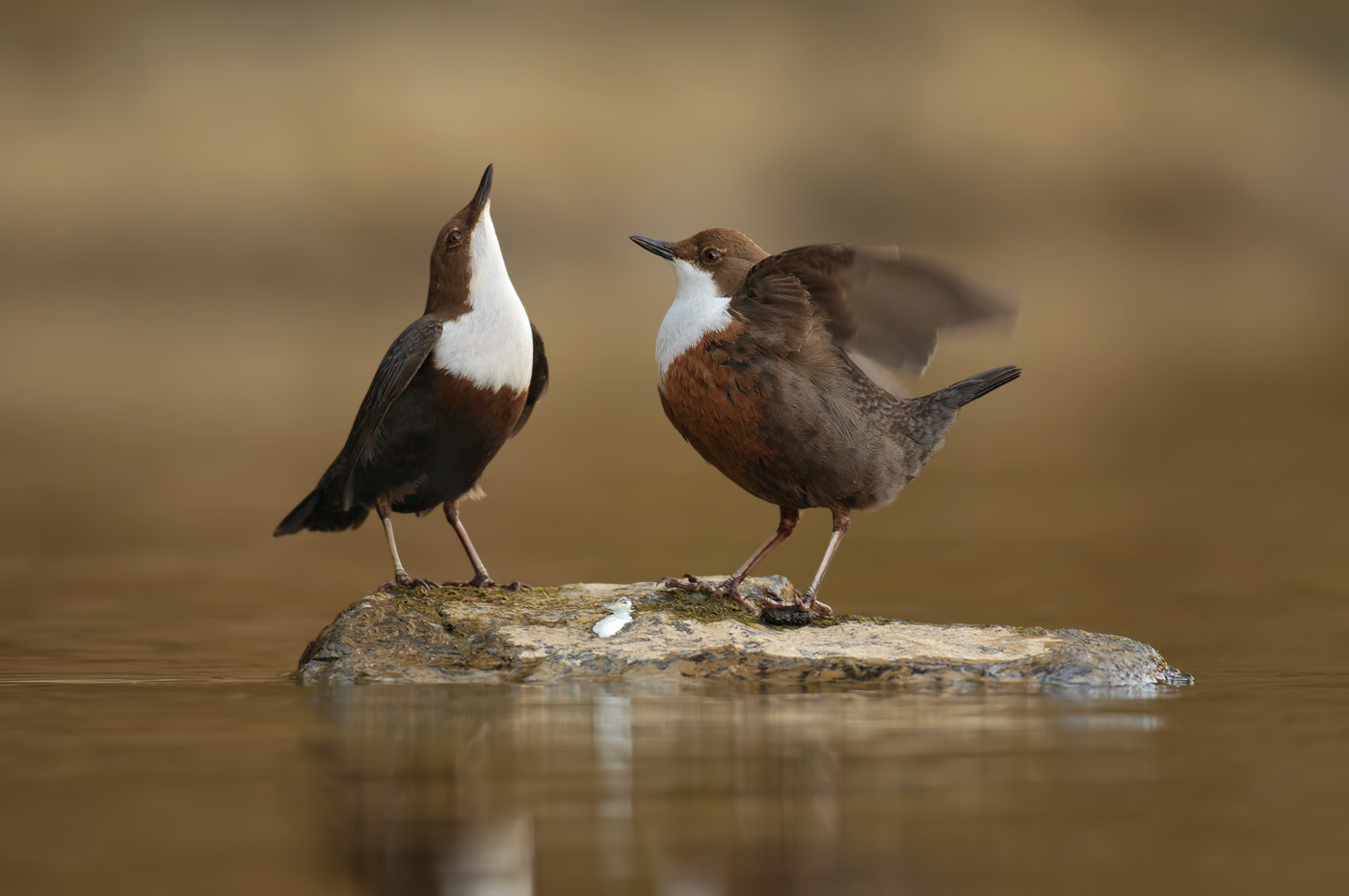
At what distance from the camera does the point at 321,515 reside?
671cm

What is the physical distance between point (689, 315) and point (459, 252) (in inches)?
44.2

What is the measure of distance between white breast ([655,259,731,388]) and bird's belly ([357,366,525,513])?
2.36ft

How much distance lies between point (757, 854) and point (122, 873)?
1363mm

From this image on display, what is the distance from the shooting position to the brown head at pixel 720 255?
20.3ft

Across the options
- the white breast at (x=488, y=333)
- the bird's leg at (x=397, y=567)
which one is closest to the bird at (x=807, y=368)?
the white breast at (x=488, y=333)

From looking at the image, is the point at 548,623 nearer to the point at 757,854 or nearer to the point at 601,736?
the point at 601,736

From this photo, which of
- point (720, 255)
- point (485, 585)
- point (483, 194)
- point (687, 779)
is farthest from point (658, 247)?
point (687, 779)

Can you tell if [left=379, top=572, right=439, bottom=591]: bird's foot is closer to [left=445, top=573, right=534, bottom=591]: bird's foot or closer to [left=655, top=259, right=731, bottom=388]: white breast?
[left=445, top=573, right=534, bottom=591]: bird's foot

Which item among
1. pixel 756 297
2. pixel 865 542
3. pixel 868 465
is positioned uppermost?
pixel 756 297

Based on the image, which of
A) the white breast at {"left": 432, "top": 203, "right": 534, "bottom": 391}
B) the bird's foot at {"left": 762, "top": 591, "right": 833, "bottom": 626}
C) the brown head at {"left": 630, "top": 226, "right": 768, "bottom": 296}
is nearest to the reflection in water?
the bird's foot at {"left": 762, "top": 591, "right": 833, "bottom": 626}

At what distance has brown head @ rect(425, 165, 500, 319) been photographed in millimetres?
6195

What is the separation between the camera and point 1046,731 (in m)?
4.28

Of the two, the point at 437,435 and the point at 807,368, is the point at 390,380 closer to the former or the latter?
the point at 437,435

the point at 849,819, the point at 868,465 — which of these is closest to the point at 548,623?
the point at 868,465
